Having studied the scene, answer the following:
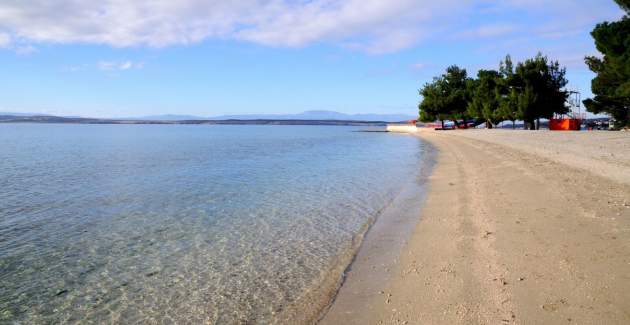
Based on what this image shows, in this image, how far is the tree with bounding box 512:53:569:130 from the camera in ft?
203

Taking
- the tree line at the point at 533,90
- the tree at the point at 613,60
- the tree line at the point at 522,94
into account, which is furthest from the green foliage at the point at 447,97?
the tree at the point at 613,60

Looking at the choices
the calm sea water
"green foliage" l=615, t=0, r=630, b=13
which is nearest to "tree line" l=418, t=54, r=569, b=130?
"green foliage" l=615, t=0, r=630, b=13

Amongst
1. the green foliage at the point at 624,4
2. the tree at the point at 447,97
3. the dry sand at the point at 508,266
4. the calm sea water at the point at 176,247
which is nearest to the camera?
the dry sand at the point at 508,266

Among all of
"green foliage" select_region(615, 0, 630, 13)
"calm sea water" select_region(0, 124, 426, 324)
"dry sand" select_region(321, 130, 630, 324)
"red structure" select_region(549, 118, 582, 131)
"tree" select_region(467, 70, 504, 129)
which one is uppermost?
"green foliage" select_region(615, 0, 630, 13)

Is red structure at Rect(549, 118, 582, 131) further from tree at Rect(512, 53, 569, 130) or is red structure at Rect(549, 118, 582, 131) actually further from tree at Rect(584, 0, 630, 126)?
tree at Rect(584, 0, 630, 126)

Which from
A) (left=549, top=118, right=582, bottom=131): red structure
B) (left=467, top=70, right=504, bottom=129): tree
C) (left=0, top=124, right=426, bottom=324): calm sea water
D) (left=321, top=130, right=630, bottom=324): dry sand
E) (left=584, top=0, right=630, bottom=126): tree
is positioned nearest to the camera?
(left=321, top=130, right=630, bottom=324): dry sand

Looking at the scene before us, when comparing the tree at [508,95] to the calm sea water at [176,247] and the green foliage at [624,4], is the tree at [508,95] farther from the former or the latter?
the calm sea water at [176,247]

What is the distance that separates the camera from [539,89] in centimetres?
6253

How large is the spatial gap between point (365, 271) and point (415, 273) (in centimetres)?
92

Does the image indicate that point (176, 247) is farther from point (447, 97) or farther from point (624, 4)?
point (447, 97)

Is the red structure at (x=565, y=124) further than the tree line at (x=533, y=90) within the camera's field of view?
Yes

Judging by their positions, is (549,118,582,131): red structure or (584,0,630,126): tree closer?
(584,0,630,126): tree

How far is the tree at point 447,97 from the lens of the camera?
96.2 meters

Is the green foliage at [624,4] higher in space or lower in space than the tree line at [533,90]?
higher
